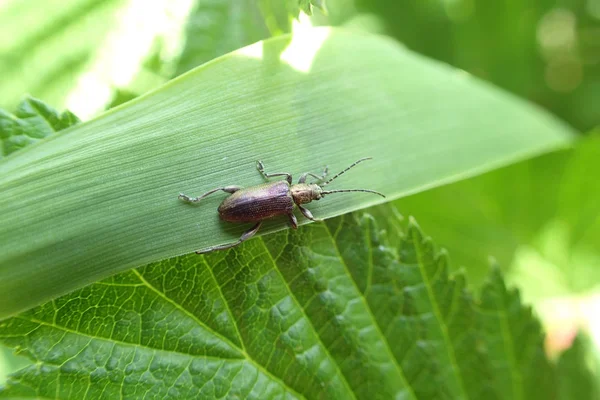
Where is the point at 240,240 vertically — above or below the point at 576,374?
above

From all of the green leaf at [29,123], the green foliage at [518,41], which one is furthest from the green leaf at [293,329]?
the green foliage at [518,41]

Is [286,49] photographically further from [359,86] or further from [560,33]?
[560,33]

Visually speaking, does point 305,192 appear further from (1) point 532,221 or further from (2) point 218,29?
(1) point 532,221

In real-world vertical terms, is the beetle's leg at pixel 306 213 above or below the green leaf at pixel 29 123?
below

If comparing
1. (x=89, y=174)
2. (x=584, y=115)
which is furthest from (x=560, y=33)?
(x=89, y=174)

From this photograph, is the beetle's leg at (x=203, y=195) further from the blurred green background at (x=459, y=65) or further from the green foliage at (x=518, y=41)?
the green foliage at (x=518, y=41)

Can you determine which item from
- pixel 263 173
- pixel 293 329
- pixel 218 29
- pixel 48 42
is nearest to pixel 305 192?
pixel 263 173
